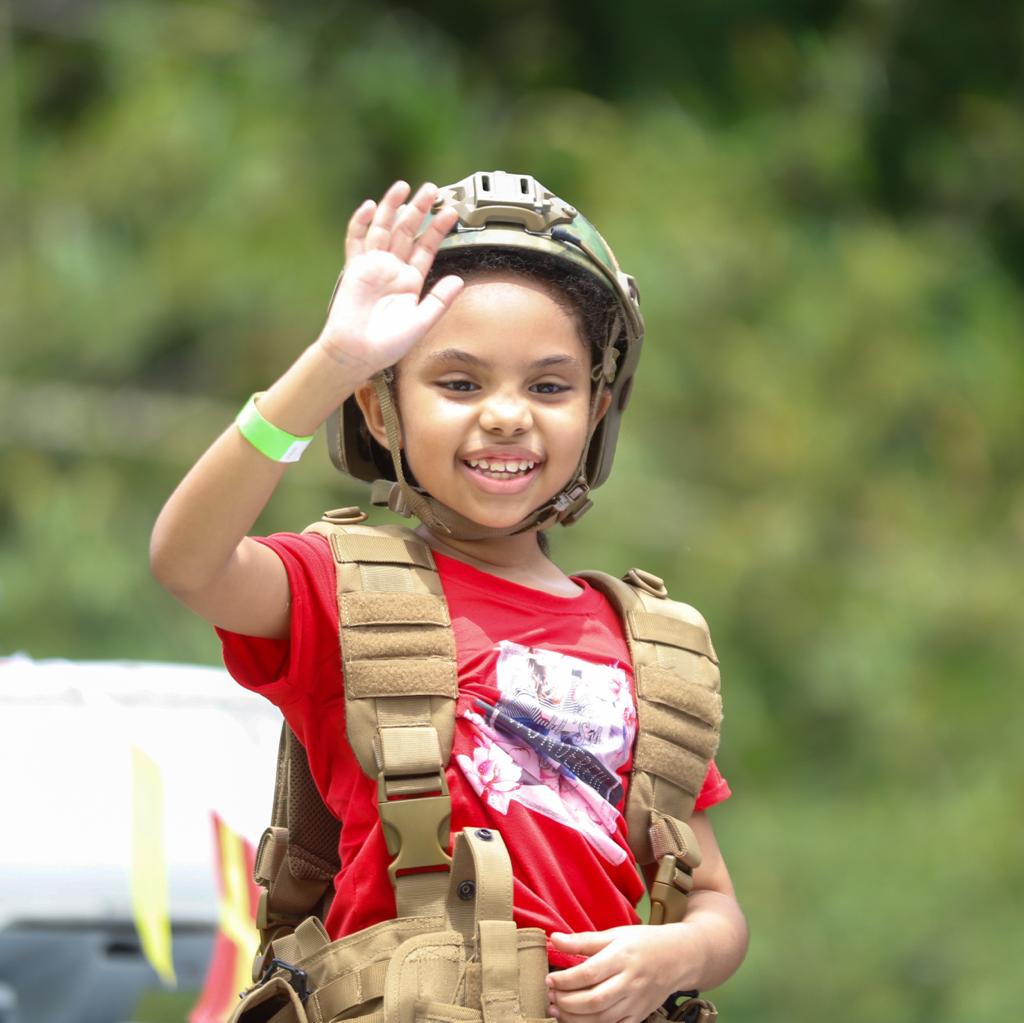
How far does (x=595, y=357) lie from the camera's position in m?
2.72

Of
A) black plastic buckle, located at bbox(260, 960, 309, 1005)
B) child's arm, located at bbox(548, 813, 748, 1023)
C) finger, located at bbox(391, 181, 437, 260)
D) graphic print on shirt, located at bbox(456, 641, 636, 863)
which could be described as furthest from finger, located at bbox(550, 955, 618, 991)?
finger, located at bbox(391, 181, 437, 260)

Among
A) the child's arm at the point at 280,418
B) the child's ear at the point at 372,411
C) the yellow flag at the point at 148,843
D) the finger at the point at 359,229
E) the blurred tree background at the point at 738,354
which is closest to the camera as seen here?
the child's arm at the point at 280,418

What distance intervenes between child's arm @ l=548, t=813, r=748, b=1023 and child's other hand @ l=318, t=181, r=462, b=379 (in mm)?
778

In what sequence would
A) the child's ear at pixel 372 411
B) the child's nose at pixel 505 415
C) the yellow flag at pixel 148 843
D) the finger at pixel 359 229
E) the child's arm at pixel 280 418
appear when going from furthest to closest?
the yellow flag at pixel 148 843
the child's ear at pixel 372 411
the child's nose at pixel 505 415
the finger at pixel 359 229
the child's arm at pixel 280 418

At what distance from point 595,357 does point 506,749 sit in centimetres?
64

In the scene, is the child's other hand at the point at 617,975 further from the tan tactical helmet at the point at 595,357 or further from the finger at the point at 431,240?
the finger at the point at 431,240

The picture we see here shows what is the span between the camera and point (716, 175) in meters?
11.7

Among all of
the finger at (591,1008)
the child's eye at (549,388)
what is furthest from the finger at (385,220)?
the finger at (591,1008)

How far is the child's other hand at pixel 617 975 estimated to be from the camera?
2297 millimetres

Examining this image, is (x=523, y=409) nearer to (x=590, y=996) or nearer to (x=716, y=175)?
(x=590, y=996)

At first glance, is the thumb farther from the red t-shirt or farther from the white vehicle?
the white vehicle

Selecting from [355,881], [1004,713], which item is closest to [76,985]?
[355,881]

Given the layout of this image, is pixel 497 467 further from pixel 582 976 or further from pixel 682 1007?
pixel 682 1007

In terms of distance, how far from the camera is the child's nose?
2471mm
